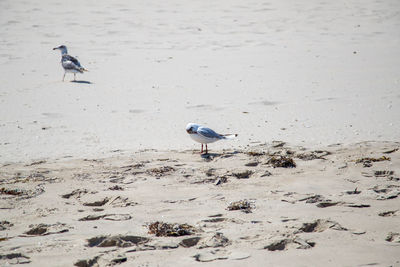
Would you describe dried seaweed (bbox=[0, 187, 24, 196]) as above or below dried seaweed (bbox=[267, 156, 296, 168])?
below

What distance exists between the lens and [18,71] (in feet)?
40.8

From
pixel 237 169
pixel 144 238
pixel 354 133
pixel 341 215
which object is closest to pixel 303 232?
pixel 341 215

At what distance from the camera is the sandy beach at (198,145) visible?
4.62m

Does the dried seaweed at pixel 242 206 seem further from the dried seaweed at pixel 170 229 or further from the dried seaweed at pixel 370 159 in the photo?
the dried seaweed at pixel 370 159

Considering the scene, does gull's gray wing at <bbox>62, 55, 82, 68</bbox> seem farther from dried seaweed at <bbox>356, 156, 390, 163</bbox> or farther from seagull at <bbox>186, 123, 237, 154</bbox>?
dried seaweed at <bbox>356, 156, 390, 163</bbox>

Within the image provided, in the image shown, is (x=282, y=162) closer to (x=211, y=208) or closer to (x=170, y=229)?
(x=211, y=208)

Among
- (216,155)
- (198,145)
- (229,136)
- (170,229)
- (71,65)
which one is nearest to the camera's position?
(170,229)

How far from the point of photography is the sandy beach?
462cm

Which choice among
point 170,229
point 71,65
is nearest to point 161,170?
point 170,229

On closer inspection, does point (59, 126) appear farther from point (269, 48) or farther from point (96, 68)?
Answer: point (269, 48)

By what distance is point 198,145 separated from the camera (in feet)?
26.8

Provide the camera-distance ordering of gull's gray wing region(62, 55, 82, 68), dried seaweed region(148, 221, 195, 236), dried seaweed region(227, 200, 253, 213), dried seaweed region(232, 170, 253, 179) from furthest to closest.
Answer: gull's gray wing region(62, 55, 82, 68) → dried seaweed region(232, 170, 253, 179) → dried seaweed region(227, 200, 253, 213) → dried seaweed region(148, 221, 195, 236)

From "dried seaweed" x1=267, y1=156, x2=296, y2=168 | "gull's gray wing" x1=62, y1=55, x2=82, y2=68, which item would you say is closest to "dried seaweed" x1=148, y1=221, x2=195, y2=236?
"dried seaweed" x1=267, y1=156, x2=296, y2=168

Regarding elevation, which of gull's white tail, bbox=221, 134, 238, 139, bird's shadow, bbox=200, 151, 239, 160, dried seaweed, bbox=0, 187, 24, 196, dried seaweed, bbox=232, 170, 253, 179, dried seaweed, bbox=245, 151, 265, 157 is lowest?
dried seaweed, bbox=0, 187, 24, 196
